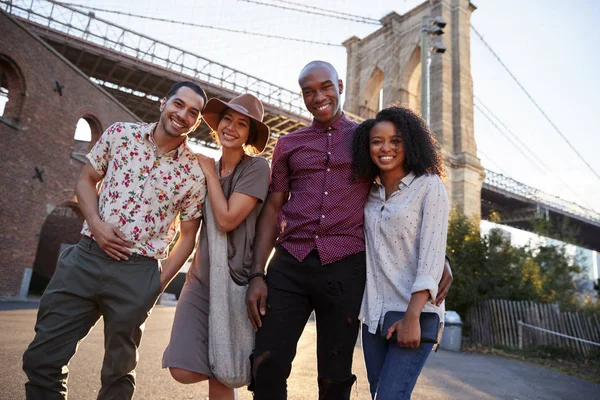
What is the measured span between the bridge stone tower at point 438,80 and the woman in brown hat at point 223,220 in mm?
18022

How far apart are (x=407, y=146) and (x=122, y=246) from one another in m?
1.36

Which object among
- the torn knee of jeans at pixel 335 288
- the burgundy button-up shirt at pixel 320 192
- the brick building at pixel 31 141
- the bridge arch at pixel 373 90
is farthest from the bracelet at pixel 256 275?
the bridge arch at pixel 373 90

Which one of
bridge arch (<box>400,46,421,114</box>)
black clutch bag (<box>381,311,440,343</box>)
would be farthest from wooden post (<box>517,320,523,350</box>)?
bridge arch (<box>400,46,421,114</box>)

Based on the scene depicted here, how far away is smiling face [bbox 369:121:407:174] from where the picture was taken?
2.00m

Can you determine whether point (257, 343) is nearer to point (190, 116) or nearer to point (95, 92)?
point (190, 116)

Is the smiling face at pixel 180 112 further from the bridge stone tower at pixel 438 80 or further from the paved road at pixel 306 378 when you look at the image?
the bridge stone tower at pixel 438 80

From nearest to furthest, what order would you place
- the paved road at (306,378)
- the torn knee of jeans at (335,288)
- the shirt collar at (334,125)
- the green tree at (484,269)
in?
the torn knee of jeans at (335,288) < the shirt collar at (334,125) < the paved road at (306,378) < the green tree at (484,269)

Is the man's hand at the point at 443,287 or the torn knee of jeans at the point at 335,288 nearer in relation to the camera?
the man's hand at the point at 443,287

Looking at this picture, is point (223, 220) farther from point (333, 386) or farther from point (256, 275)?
point (333, 386)

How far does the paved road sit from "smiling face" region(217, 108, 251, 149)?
1.68 metres

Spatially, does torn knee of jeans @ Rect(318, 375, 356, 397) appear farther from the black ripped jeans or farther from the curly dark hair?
the curly dark hair

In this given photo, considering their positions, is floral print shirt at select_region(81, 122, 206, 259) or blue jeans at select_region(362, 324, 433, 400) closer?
blue jeans at select_region(362, 324, 433, 400)

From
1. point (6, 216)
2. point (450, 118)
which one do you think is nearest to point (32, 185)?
point (6, 216)

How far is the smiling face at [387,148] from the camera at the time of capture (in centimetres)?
200
